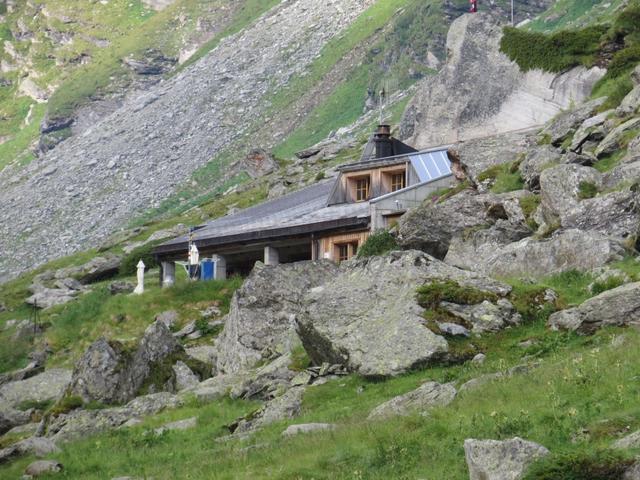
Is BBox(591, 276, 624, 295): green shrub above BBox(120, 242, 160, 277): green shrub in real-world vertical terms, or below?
above

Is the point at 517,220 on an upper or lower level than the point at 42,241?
upper

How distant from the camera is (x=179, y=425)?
77.0 ft

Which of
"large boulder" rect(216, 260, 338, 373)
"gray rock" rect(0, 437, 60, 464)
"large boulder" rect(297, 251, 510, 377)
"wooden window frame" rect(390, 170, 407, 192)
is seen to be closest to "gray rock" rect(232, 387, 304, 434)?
"large boulder" rect(297, 251, 510, 377)

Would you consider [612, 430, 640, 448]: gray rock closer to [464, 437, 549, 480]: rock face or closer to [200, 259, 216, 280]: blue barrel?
[464, 437, 549, 480]: rock face

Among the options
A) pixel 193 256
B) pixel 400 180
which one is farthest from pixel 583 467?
pixel 400 180

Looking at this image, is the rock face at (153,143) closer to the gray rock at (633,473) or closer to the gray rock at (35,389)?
the gray rock at (35,389)

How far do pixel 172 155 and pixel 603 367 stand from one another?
436ft

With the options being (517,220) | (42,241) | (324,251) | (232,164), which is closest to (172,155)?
(232,164)

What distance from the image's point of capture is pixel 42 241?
129 meters

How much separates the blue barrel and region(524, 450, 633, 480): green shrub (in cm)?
3528

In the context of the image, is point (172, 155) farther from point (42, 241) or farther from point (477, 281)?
point (477, 281)

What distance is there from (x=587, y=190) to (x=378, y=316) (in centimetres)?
823

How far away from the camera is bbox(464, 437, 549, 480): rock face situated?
1353 cm

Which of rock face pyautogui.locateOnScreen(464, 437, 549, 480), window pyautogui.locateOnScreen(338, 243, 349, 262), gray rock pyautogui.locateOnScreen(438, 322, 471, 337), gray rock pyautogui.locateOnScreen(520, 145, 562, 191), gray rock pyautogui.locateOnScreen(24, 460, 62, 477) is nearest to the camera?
rock face pyautogui.locateOnScreen(464, 437, 549, 480)
